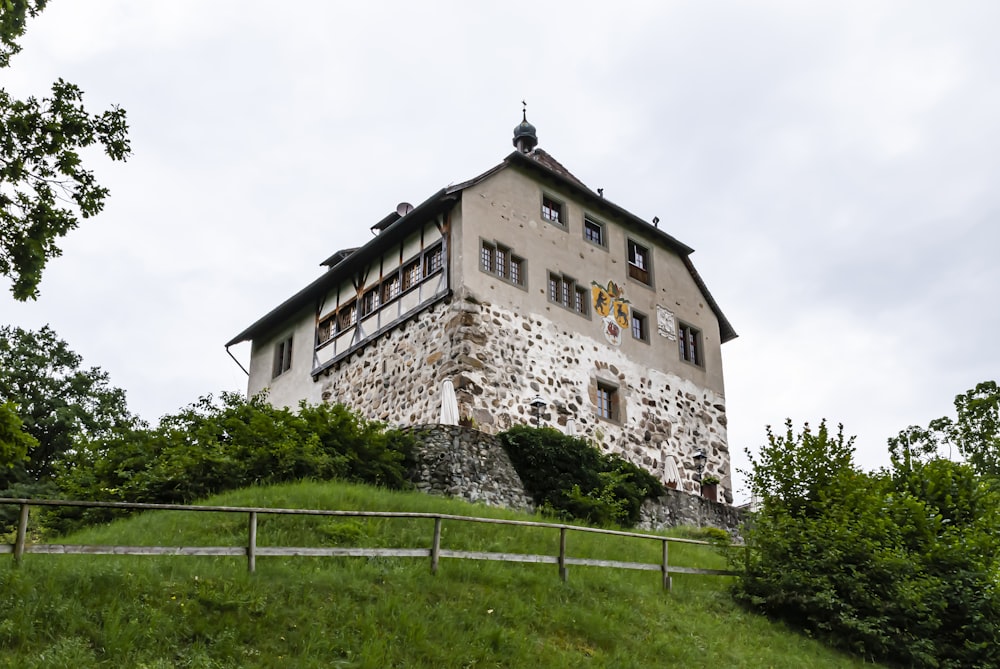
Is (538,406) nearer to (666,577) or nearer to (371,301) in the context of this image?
(371,301)

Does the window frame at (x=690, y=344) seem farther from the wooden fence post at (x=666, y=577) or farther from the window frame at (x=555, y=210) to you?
the wooden fence post at (x=666, y=577)

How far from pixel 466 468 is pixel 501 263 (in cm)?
671

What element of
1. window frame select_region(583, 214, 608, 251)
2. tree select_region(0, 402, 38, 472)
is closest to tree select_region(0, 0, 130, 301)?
tree select_region(0, 402, 38, 472)

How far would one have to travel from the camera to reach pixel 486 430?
22.6 meters

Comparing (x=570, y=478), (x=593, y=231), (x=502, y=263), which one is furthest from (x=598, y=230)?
(x=570, y=478)

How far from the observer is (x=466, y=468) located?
789 inches

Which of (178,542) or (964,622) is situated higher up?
(178,542)

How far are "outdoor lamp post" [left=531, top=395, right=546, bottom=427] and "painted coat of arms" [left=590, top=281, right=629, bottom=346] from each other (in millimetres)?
3615

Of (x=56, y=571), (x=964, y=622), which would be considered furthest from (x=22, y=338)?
(x=964, y=622)

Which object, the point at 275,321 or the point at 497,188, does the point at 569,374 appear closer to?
the point at 497,188

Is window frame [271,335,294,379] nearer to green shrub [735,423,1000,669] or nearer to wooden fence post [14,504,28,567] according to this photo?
green shrub [735,423,1000,669]

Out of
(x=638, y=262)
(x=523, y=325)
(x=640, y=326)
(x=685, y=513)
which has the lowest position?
(x=685, y=513)

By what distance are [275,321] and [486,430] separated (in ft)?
35.2

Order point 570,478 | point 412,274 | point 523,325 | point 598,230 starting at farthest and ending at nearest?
point 598,230 < point 412,274 < point 523,325 < point 570,478
